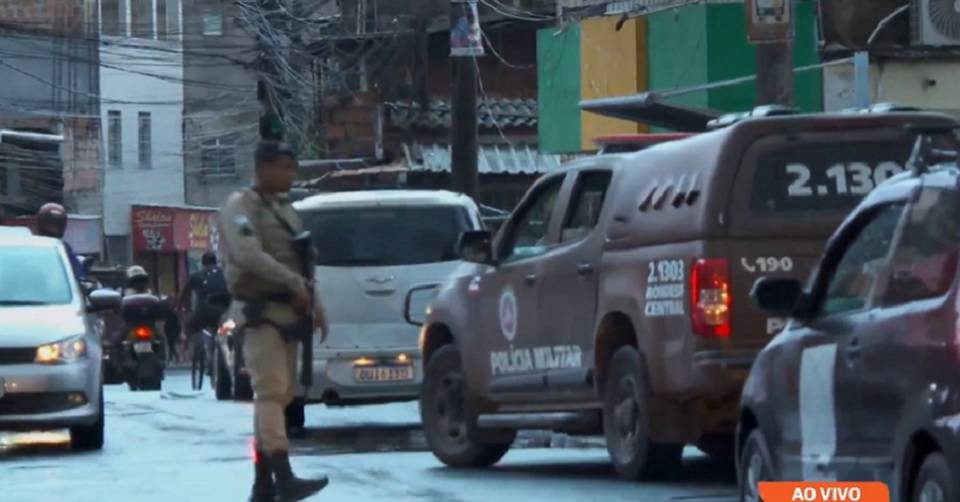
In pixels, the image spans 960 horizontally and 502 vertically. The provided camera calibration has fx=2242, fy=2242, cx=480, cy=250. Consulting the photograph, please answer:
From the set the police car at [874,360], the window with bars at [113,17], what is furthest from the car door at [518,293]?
the window with bars at [113,17]

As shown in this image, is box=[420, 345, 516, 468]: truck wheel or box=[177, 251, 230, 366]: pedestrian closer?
box=[420, 345, 516, 468]: truck wheel

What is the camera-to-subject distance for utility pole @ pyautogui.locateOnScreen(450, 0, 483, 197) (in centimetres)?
2333

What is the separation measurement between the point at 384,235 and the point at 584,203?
471 centimetres

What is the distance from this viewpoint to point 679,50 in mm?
23625

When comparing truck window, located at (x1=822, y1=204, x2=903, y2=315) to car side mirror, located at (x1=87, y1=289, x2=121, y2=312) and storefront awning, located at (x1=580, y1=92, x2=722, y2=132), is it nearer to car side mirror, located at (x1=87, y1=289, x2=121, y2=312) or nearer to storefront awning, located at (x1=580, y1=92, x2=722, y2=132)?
car side mirror, located at (x1=87, y1=289, x2=121, y2=312)

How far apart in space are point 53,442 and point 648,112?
6.41 metres

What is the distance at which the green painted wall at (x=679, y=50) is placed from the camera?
899 inches

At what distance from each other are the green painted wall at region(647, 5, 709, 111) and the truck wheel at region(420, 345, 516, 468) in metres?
9.07

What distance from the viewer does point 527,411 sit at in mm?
13203

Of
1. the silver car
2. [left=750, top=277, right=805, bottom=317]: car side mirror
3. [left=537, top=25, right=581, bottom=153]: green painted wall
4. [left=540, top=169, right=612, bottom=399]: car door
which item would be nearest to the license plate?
the silver car

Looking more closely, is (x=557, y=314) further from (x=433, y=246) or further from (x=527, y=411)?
(x=433, y=246)

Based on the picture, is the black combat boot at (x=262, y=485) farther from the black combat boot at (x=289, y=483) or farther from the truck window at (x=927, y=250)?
the truck window at (x=927, y=250)

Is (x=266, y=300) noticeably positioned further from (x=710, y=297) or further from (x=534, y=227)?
(x=534, y=227)

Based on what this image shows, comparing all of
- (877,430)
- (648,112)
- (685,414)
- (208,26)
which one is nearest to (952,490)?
(877,430)
